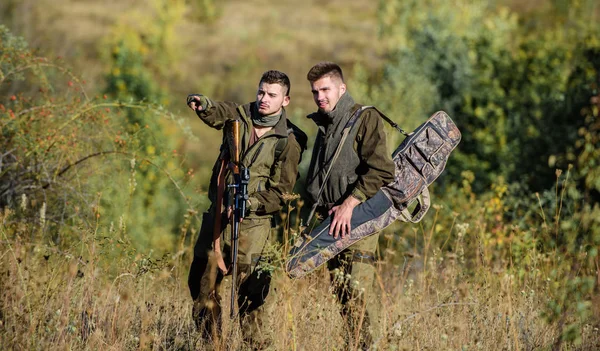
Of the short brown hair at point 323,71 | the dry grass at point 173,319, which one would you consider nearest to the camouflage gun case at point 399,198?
the dry grass at point 173,319

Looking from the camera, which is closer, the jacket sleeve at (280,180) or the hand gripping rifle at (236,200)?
the hand gripping rifle at (236,200)

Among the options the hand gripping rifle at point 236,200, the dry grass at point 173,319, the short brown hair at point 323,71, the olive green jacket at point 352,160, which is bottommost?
the dry grass at point 173,319

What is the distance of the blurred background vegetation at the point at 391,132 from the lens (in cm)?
640

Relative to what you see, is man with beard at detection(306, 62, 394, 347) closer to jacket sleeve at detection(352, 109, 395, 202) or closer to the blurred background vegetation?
jacket sleeve at detection(352, 109, 395, 202)

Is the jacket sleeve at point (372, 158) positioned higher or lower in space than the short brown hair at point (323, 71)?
lower

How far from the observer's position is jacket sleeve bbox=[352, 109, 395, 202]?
4527 millimetres

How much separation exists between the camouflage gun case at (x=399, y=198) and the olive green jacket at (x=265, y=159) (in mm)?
334

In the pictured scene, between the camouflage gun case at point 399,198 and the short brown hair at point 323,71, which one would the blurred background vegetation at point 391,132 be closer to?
the camouflage gun case at point 399,198

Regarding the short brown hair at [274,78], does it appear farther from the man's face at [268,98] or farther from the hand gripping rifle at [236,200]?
the hand gripping rifle at [236,200]

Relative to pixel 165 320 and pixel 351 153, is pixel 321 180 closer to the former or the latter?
pixel 351 153

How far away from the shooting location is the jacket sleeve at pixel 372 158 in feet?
14.9

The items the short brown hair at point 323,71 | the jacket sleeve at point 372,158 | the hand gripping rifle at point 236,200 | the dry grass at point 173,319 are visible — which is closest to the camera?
the dry grass at point 173,319

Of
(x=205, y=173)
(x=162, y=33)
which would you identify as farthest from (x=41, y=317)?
(x=162, y=33)

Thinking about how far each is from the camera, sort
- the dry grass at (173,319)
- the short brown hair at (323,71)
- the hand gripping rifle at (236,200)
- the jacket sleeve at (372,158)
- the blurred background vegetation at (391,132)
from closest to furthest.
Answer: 1. the dry grass at (173,319)
2. the hand gripping rifle at (236,200)
3. the jacket sleeve at (372,158)
4. the short brown hair at (323,71)
5. the blurred background vegetation at (391,132)
